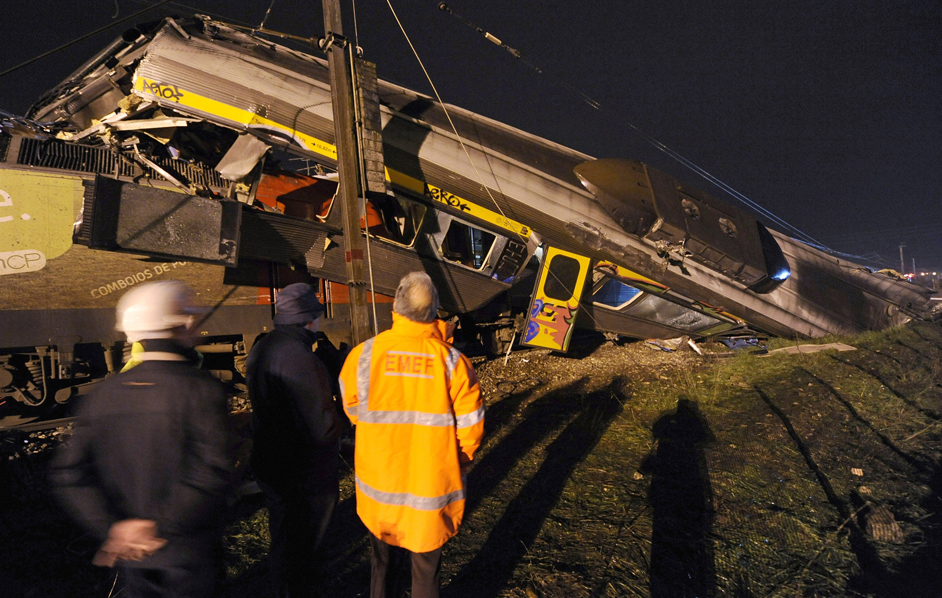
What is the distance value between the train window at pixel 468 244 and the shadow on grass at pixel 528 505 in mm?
3295

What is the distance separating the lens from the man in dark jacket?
213cm

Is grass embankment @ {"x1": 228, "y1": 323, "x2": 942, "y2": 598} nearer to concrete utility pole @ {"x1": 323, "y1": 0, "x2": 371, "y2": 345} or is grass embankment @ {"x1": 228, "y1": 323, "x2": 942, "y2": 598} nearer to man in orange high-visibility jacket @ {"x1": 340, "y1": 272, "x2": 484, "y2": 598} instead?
man in orange high-visibility jacket @ {"x1": 340, "y1": 272, "x2": 484, "y2": 598}

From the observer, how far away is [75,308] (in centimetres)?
537

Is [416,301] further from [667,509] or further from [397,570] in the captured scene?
[667,509]

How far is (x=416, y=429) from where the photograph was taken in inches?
73.2

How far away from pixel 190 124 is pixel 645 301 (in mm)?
8049

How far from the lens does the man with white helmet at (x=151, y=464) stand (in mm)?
1466

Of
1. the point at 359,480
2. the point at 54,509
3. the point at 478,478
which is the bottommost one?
the point at 54,509

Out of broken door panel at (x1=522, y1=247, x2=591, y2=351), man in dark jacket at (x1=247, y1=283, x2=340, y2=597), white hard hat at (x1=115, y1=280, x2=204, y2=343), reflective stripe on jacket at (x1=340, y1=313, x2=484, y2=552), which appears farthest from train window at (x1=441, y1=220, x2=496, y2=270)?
white hard hat at (x1=115, y1=280, x2=204, y2=343)

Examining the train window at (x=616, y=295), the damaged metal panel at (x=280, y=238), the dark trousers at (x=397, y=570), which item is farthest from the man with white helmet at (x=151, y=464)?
the train window at (x=616, y=295)

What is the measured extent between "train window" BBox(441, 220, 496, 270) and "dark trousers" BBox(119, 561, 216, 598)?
6.35 m

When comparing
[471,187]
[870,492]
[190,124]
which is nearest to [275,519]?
[870,492]

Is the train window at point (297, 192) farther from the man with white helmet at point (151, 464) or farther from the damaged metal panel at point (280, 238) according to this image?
the man with white helmet at point (151, 464)

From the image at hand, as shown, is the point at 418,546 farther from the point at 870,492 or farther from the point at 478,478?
the point at 870,492
